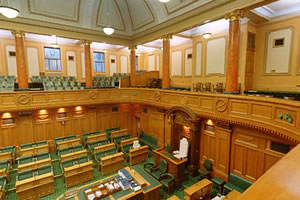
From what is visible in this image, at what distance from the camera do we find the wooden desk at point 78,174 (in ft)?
22.0

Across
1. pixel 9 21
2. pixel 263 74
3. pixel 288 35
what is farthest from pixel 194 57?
pixel 9 21

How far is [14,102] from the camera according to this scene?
27.3 ft

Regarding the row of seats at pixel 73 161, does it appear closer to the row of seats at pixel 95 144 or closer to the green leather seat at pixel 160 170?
the row of seats at pixel 95 144

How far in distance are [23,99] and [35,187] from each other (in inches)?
188

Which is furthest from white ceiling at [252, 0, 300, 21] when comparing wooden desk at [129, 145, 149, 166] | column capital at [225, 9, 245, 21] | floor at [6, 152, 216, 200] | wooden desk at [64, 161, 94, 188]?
wooden desk at [64, 161, 94, 188]

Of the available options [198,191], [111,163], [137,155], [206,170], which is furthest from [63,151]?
[206,170]

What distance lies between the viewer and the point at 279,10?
25.1ft

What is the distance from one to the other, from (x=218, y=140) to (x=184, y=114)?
1.80 metres

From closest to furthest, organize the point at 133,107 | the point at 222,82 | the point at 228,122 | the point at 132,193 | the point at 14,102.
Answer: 1. the point at 132,193
2. the point at 228,122
3. the point at 14,102
4. the point at 222,82
5. the point at 133,107

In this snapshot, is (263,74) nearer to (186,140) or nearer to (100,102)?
(186,140)

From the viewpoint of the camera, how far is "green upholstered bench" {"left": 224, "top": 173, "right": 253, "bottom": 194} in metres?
5.78

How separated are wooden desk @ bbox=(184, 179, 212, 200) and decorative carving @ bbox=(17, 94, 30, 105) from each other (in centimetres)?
891

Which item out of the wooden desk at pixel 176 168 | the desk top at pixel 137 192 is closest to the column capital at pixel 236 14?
the wooden desk at pixel 176 168

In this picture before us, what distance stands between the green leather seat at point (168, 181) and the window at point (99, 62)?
12370mm
